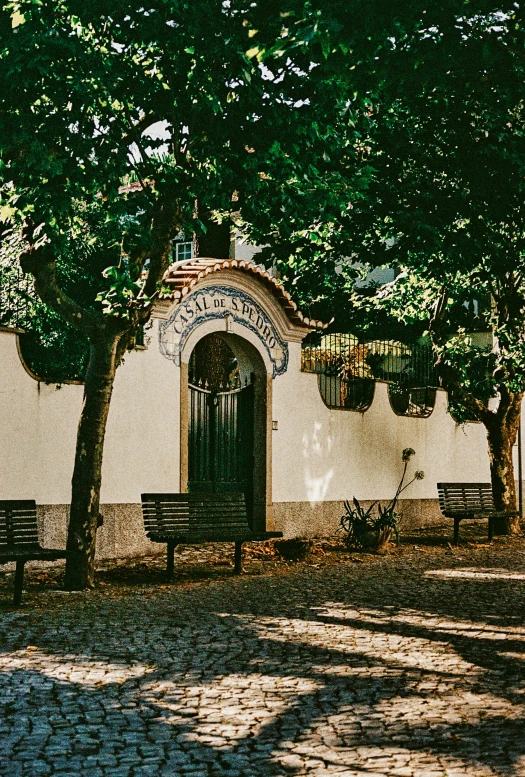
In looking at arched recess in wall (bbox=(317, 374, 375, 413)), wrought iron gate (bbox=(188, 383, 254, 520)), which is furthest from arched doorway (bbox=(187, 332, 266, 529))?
arched recess in wall (bbox=(317, 374, 375, 413))

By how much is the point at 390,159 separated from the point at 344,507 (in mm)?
6145

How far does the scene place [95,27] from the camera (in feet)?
35.9

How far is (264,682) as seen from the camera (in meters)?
6.82

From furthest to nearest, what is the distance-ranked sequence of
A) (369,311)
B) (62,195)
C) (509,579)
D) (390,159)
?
(369,311)
(390,159)
(509,579)
(62,195)

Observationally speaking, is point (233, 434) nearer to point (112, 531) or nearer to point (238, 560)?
point (112, 531)

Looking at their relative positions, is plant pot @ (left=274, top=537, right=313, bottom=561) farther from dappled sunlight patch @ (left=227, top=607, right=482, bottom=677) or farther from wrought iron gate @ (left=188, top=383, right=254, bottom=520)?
dappled sunlight patch @ (left=227, top=607, right=482, bottom=677)

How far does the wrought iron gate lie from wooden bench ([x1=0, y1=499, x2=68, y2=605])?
558cm

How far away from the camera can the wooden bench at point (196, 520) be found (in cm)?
1255

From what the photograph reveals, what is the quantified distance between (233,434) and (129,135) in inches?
258

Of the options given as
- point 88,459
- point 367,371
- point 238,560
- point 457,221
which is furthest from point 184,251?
point 88,459

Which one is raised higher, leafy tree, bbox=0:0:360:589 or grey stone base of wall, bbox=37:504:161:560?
leafy tree, bbox=0:0:360:589

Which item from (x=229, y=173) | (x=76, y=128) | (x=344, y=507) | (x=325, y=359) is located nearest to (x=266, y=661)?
(x=229, y=173)

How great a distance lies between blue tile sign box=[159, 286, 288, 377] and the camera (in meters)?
16.0

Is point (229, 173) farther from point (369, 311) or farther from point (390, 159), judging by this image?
point (369, 311)
